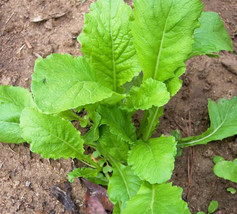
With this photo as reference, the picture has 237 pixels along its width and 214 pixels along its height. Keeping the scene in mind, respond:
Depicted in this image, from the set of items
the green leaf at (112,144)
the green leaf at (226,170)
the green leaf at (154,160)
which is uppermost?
the green leaf at (154,160)

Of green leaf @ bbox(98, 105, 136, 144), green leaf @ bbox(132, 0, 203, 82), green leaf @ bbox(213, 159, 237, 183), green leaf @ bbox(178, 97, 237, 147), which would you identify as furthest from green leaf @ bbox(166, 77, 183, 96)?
green leaf @ bbox(213, 159, 237, 183)

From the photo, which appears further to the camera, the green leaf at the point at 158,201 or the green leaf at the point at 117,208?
the green leaf at the point at 117,208

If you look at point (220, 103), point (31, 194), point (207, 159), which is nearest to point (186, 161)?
point (207, 159)

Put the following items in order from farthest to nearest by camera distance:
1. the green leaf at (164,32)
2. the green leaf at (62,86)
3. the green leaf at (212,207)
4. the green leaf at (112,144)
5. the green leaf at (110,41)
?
1. the green leaf at (212,207)
2. the green leaf at (112,144)
3. the green leaf at (110,41)
4. the green leaf at (164,32)
5. the green leaf at (62,86)

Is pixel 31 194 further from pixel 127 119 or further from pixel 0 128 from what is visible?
pixel 127 119

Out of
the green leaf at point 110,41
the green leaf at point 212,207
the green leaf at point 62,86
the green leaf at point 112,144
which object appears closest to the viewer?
the green leaf at point 62,86

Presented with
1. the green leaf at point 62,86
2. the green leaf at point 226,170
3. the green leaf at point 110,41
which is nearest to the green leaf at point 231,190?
the green leaf at point 226,170

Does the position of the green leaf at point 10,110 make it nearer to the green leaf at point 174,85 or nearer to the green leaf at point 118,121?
the green leaf at point 118,121

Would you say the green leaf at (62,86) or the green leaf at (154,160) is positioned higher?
the green leaf at (62,86)
